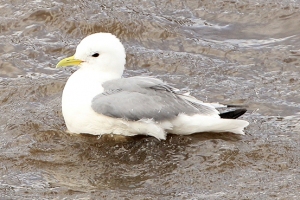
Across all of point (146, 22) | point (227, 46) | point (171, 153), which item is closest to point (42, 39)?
point (146, 22)

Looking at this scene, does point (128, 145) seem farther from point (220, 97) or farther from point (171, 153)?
point (220, 97)

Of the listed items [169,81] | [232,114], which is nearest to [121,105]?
[232,114]

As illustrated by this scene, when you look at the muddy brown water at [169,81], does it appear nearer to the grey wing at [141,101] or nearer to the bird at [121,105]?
the bird at [121,105]

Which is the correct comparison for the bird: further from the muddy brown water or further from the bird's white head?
the muddy brown water

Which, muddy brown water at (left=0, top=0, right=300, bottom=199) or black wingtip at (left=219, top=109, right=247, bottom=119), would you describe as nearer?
muddy brown water at (left=0, top=0, right=300, bottom=199)

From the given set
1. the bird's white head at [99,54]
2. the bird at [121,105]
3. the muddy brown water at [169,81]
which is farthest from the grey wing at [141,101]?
the muddy brown water at [169,81]

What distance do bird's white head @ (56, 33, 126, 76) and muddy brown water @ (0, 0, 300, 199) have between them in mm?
706

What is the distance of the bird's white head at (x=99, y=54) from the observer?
25.1 feet

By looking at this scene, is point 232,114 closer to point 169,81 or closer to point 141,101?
point 141,101

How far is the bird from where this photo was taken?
7.33 metres

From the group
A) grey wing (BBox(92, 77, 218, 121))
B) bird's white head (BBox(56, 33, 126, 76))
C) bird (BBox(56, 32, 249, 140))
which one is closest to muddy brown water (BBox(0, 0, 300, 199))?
bird (BBox(56, 32, 249, 140))

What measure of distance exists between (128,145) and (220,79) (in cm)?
180

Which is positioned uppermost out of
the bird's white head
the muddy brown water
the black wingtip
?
the bird's white head

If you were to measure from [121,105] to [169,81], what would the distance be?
66.4 inches
